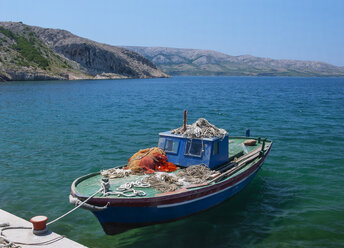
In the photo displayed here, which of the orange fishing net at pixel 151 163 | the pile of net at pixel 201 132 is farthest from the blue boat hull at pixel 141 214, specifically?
the pile of net at pixel 201 132

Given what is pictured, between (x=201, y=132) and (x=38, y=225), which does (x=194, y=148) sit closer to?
(x=201, y=132)

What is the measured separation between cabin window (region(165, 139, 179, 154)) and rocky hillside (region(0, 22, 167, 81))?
340 feet

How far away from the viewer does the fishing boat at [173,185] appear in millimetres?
11586

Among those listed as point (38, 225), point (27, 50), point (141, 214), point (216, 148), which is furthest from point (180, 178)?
point (27, 50)

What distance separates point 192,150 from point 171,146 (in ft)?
3.63

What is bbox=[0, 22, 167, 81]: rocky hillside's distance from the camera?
114375mm

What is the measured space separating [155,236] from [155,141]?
49.6 ft

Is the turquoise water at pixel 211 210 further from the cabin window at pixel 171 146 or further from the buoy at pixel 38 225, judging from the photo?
the cabin window at pixel 171 146

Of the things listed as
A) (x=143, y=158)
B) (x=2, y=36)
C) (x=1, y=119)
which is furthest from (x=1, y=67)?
(x=143, y=158)

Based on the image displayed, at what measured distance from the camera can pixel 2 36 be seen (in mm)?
128625

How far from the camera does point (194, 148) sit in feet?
49.3

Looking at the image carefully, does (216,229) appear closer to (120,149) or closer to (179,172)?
(179,172)

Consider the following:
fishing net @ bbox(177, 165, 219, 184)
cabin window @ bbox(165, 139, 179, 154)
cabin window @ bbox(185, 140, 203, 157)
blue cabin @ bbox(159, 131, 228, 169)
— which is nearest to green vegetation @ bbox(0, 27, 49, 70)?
cabin window @ bbox(165, 139, 179, 154)

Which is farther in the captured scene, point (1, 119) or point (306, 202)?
point (1, 119)
